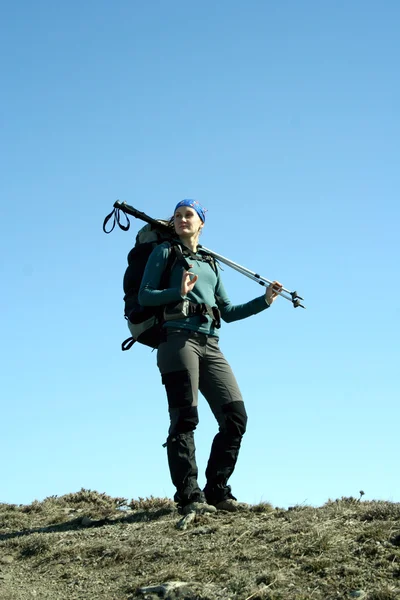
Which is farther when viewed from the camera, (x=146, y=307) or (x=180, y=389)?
(x=146, y=307)

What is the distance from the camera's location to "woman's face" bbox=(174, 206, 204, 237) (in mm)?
9227

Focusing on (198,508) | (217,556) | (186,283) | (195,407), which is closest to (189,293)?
(186,283)

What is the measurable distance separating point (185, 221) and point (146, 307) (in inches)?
42.6

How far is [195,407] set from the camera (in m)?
8.78

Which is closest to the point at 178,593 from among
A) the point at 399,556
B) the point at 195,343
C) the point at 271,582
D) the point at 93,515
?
the point at 271,582

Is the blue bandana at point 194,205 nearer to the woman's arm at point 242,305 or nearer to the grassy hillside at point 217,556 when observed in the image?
the woman's arm at point 242,305

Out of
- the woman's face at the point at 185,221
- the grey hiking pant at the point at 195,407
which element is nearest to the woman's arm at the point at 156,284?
the woman's face at the point at 185,221

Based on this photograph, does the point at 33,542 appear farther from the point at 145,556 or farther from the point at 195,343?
the point at 195,343

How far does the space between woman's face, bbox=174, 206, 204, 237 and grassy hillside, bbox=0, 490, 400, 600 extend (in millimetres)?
3149

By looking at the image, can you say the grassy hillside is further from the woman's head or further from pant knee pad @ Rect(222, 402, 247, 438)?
the woman's head

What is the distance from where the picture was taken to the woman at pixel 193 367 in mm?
8641

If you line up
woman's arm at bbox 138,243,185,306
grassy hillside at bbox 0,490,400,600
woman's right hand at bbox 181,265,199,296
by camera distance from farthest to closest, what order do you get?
woman's arm at bbox 138,243,185,306 < woman's right hand at bbox 181,265,199,296 < grassy hillside at bbox 0,490,400,600

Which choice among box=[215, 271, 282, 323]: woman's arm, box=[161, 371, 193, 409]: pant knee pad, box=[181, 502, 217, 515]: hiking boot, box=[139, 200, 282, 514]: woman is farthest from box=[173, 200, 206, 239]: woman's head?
box=[181, 502, 217, 515]: hiking boot

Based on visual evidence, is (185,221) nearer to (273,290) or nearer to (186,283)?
(186,283)
